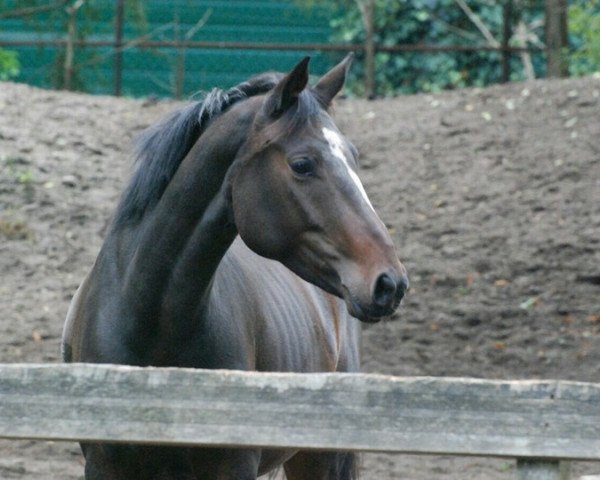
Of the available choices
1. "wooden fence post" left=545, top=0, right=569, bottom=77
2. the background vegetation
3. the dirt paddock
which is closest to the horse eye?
the dirt paddock

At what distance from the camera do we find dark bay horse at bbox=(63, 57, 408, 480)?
157 inches

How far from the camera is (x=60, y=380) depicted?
300cm

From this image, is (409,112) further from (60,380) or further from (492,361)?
(60,380)

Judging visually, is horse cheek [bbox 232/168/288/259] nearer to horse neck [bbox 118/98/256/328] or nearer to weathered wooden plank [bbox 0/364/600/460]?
horse neck [bbox 118/98/256/328]

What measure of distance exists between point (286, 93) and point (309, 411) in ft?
5.00

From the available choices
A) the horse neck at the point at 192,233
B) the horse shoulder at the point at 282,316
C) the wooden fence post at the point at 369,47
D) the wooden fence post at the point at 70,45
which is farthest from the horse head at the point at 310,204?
the wooden fence post at the point at 70,45

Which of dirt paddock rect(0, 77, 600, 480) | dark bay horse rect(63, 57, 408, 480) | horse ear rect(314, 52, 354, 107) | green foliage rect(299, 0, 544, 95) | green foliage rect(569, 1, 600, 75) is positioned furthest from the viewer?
green foliage rect(299, 0, 544, 95)

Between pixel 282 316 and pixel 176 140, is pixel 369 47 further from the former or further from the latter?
pixel 176 140

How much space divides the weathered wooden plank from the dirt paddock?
13.8 ft

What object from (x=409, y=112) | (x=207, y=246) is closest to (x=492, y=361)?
(x=409, y=112)

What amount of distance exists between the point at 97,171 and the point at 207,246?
7.36m

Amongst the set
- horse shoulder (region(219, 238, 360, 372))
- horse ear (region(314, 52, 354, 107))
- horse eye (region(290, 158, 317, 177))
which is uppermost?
horse ear (region(314, 52, 354, 107))

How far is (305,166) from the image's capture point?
4062 millimetres

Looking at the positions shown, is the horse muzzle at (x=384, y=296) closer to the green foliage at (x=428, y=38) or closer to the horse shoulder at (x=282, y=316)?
the horse shoulder at (x=282, y=316)
